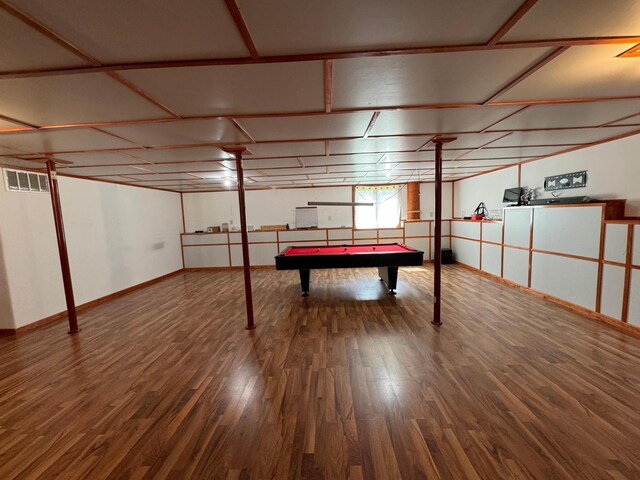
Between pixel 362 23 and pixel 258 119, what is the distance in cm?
141

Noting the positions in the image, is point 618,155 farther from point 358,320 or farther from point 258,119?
point 258,119

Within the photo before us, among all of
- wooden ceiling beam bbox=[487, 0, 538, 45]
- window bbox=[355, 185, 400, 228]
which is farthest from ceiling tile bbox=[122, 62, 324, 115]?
window bbox=[355, 185, 400, 228]

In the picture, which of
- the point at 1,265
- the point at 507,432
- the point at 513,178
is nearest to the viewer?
the point at 507,432

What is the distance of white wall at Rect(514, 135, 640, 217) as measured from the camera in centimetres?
343

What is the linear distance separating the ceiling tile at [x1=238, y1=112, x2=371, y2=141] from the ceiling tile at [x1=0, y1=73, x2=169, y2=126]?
0.85 meters

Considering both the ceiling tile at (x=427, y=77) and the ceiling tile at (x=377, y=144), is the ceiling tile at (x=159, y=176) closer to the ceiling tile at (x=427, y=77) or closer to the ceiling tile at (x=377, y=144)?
the ceiling tile at (x=377, y=144)

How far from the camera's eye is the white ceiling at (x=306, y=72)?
1.23 meters

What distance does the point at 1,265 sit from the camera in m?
3.83

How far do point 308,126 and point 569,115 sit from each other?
266 cm

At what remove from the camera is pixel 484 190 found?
6770 mm

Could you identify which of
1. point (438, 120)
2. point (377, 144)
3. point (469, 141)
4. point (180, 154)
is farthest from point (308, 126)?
point (469, 141)

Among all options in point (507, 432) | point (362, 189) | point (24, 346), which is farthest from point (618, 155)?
point (24, 346)

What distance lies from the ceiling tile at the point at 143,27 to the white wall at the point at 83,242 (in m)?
4.35

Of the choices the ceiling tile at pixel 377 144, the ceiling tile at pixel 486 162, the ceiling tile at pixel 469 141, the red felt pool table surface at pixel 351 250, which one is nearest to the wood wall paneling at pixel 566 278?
the ceiling tile at pixel 486 162
